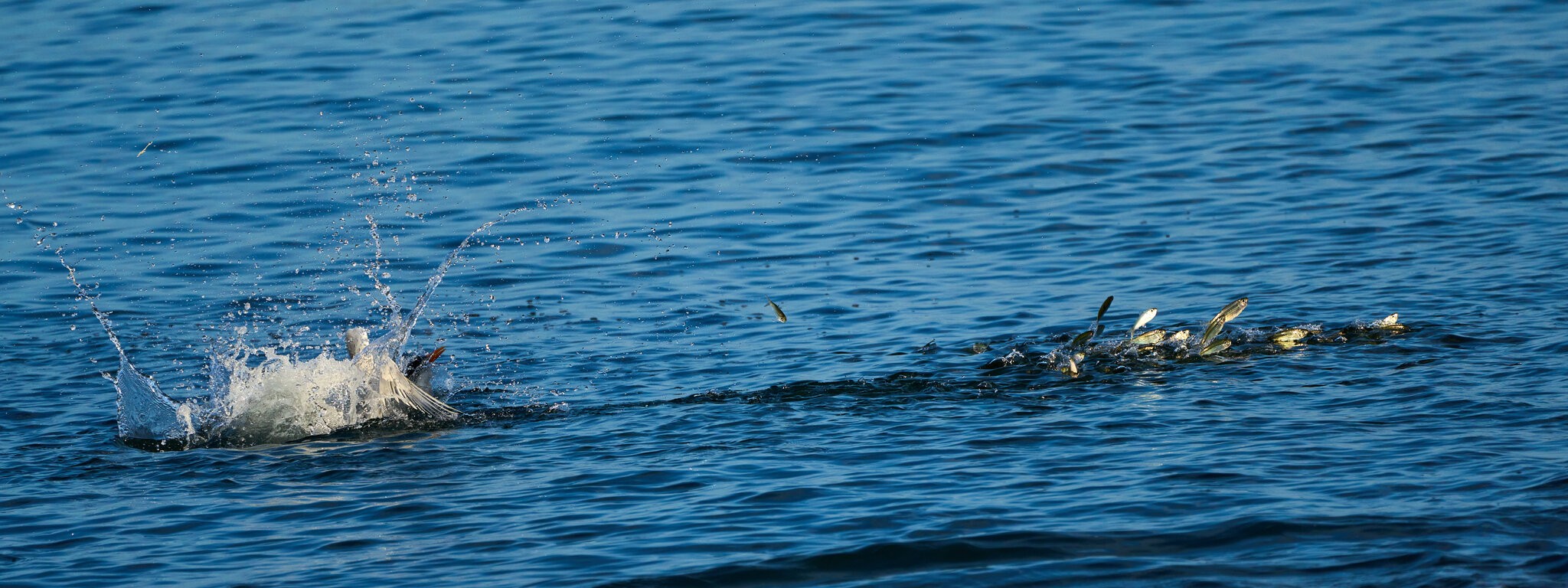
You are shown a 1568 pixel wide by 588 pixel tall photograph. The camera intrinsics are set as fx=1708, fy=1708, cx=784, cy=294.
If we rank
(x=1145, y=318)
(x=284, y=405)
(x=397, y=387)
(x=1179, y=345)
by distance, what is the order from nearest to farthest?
(x=284, y=405), (x=397, y=387), (x=1145, y=318), (x=1179, y=345)

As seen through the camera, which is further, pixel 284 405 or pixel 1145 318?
A: pixel 1145 318

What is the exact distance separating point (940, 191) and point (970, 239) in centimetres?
159

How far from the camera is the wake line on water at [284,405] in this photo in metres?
9.16

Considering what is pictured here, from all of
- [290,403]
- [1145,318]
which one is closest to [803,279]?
[1145,318]

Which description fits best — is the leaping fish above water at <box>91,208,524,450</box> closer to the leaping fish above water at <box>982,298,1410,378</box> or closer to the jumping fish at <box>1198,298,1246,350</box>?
the leaping fish above water at <box>982,298,1410,378</box>

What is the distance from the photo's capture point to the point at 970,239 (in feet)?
43.8

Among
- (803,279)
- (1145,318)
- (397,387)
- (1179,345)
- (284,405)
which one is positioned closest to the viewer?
(284,405)

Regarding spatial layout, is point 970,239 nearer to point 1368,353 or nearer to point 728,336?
point 728,336

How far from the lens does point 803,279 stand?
12469mm

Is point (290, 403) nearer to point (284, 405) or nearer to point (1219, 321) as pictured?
point (284, 405)

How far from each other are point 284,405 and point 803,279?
4360 millimetres

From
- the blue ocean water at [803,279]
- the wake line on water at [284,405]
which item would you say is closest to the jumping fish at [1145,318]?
the blue ocean water at [803,279]

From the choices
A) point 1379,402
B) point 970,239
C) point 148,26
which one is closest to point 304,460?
point 1379,402

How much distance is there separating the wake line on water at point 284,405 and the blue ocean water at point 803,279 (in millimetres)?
239
